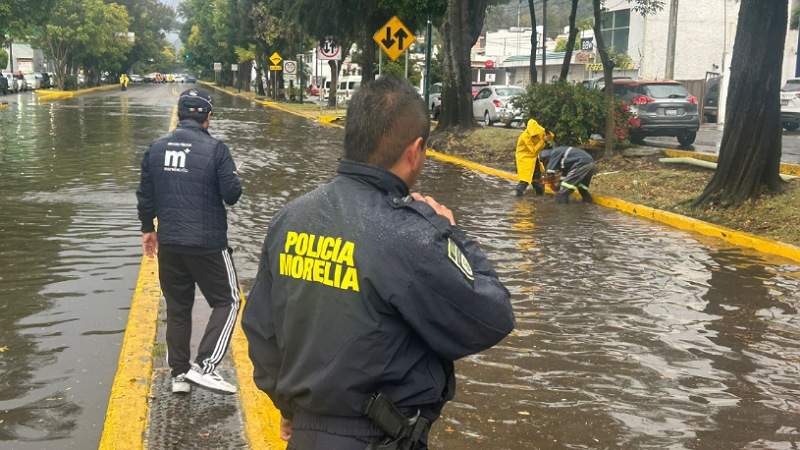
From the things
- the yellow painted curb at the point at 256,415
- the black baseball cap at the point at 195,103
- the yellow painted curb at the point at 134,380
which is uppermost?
the black baseball cap at the point at 195,103

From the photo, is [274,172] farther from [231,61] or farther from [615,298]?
[231,61]

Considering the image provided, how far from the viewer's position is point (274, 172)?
16031 mm

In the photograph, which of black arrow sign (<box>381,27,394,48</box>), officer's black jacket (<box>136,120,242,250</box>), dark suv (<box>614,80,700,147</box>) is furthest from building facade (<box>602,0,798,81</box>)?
officer's black jacket (<box>136,120,242,250</box>)

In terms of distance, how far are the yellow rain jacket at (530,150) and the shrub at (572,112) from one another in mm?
3373

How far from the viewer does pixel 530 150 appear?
13.6 metres

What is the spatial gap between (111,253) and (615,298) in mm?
5036

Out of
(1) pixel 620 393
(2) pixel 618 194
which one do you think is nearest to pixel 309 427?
(1) pixel 620 393

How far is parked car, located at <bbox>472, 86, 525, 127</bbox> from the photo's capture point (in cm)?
2892

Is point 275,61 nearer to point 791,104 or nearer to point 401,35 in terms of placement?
point 401,35

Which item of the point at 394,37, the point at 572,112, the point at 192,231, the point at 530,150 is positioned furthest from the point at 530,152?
the point at 394,37

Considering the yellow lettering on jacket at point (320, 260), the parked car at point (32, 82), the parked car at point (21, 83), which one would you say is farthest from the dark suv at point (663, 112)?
the parked car at point (32, 82)

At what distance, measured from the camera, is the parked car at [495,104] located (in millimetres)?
28922

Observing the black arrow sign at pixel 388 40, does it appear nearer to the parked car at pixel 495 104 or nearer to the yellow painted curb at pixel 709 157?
the parked car at pixel 495 104

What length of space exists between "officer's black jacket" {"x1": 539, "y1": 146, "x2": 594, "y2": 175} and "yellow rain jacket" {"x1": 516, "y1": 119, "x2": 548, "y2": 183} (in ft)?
0.50
